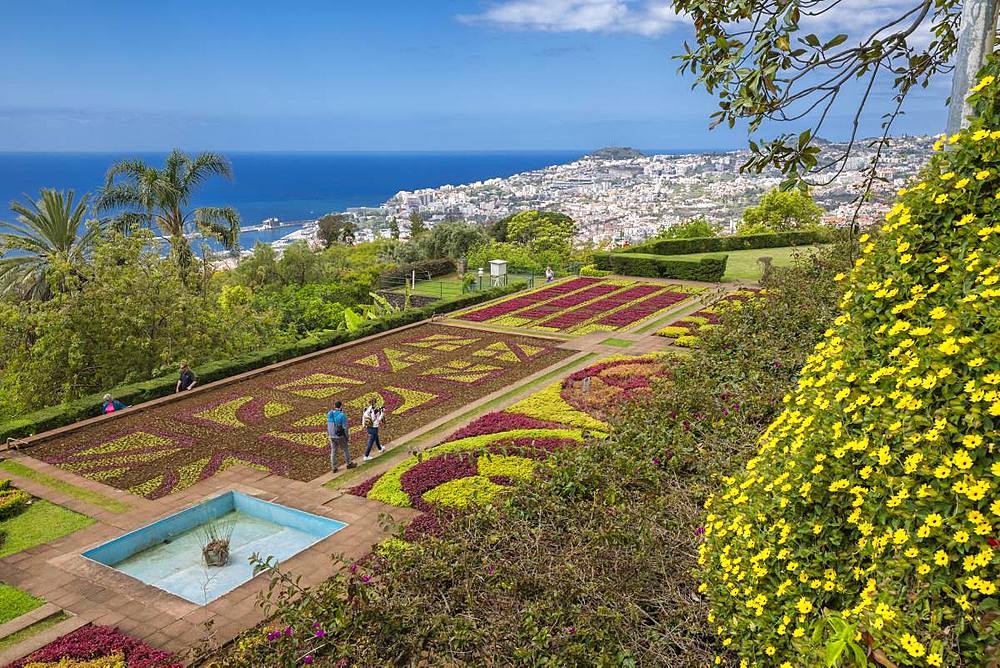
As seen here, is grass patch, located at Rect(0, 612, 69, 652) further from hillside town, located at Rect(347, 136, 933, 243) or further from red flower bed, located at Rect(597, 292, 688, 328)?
hillside town, located at Rect(347, 136, 933, 243)

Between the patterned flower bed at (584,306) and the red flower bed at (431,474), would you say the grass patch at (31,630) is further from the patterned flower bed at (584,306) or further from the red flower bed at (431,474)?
the patterned flower bed at (584,306)

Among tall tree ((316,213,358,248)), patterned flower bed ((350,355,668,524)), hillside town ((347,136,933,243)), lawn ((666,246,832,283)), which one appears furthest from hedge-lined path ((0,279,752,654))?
tall tree ((316,213,358,248))

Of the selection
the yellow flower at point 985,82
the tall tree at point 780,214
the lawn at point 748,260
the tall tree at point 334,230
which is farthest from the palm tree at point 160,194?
the tall tree at point 334,230

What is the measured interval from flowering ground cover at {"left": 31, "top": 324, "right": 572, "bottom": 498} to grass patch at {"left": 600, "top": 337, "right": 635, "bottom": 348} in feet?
6.15

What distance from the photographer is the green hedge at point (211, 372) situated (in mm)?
15273

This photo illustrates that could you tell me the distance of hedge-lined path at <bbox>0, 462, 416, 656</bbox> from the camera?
8.41 meters

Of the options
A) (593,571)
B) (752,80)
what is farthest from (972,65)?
(593,571)

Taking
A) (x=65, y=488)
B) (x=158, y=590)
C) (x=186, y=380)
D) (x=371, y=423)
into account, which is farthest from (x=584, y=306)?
(x=158, y=590)

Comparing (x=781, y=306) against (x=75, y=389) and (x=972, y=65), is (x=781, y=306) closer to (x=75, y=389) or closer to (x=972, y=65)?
(x=972, y=65)

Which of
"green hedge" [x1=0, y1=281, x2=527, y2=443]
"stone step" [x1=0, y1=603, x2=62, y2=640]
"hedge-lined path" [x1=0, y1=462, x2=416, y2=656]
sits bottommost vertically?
"hedge-lined path" [x1=0, y1=462, x2=416, y2=656]

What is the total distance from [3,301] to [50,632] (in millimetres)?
15055

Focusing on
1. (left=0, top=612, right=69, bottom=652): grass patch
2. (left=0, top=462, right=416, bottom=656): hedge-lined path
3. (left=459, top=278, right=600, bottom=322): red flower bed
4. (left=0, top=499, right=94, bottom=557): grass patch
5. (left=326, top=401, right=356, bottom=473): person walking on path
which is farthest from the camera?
(left=459, top=278, right=600, bottom=322): red flower bed

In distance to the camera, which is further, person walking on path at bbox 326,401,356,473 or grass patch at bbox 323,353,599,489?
grass patch at bbox 323,353,599,489

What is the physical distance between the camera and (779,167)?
5.34 m
